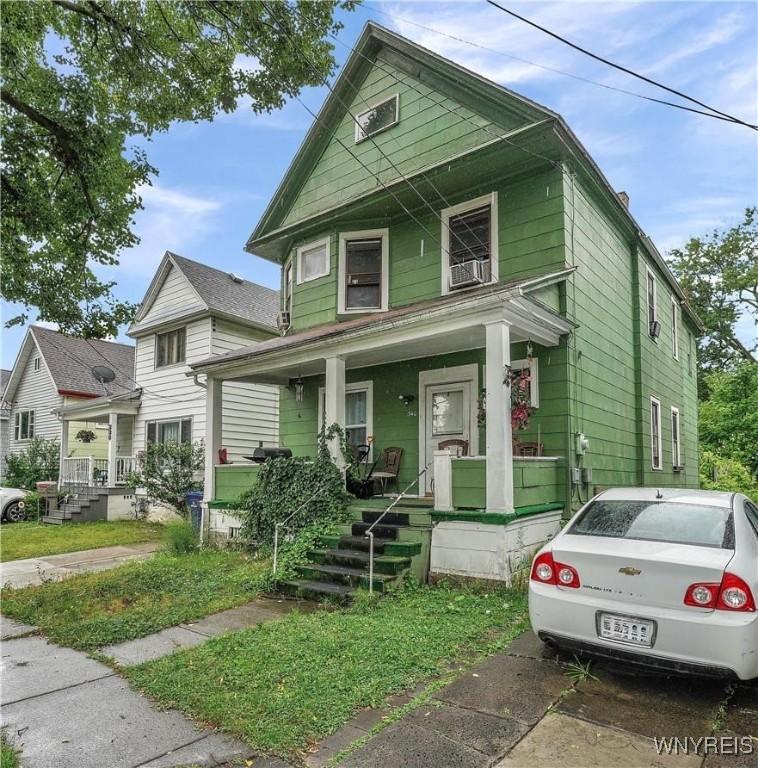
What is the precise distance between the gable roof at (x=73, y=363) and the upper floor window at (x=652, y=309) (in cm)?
1815

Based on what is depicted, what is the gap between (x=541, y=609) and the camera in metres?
4.13

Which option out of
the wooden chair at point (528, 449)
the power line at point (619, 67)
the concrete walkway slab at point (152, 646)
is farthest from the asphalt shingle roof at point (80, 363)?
the power line at point (619, 67)

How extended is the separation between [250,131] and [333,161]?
235cm

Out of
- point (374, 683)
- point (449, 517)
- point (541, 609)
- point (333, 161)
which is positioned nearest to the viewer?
point (374, 683)

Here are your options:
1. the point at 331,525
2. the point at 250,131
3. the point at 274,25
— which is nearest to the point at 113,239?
the point at 250,131

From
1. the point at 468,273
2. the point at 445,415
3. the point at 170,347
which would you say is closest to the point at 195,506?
the point at 445,415

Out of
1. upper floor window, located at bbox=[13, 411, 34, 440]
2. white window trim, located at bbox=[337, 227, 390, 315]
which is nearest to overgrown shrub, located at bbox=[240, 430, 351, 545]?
white window trim, located at bbox=[337, 227, 390, 315]

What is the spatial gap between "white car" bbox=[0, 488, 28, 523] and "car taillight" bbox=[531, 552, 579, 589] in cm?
1743

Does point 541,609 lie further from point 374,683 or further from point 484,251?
point 484,251

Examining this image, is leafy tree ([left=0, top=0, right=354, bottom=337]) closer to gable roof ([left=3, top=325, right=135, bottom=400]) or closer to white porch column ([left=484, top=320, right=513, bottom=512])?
white porch column ([left=484, top=320, right=513, bottom=512])

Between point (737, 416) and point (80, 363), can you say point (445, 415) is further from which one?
point (80, 363)

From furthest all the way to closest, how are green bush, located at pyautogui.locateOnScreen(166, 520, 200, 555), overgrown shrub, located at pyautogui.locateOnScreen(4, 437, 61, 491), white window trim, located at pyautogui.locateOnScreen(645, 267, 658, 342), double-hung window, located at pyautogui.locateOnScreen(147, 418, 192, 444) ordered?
1. overgrown shrub, located at pyautogui.locateOnScreen(4, 437, 61, 491)
2. double-hung window, located at pyautogui.locateOnScreen(147, 418, 192, 444)
3. white window trim, located at pyautogui.locateOnScreen(645, 267, 658, 342)
4. green bush, located at pyautogui.locateOnScreen(166, 520, 200, 555)

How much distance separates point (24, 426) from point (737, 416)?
27.5 m

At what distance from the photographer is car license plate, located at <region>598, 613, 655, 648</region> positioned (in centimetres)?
360
